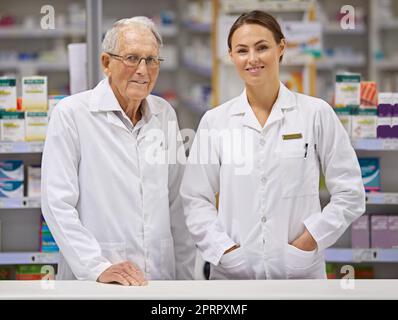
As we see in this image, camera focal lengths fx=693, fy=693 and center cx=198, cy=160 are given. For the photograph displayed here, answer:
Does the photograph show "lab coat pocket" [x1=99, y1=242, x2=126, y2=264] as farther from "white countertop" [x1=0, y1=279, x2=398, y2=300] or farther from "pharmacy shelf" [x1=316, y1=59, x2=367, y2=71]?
"pharmacy shelf" [x1=316, y1=59, x2=367, y2=71]

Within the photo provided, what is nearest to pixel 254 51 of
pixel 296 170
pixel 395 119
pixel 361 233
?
pixel 296 170

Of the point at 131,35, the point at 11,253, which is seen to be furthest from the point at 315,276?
the point at 11,253

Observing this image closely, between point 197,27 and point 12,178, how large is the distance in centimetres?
480

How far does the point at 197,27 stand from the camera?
7.33 metres

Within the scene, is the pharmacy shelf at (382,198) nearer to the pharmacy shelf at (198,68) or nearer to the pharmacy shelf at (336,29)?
the pharmacy shelf at (198,68)

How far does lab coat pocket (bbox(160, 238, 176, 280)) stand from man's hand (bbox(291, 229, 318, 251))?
1.45ft

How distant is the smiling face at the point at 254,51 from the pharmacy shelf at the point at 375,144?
0.60 m

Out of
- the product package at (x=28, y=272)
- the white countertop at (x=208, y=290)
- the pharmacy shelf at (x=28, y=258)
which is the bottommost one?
the product package at (x=28, y=272)

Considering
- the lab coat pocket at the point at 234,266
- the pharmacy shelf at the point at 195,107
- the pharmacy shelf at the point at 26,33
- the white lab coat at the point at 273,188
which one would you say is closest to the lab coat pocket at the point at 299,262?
the white lab coat at the point at 273,188

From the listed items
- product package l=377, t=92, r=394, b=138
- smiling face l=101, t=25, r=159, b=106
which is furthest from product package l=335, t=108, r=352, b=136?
smiling face l=101, t=25, r=159, b=106

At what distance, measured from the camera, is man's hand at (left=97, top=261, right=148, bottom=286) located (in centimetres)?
223

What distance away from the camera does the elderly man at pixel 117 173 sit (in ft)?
A: 7.59

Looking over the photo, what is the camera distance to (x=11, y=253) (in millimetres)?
2840
